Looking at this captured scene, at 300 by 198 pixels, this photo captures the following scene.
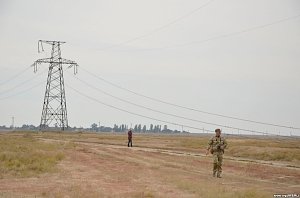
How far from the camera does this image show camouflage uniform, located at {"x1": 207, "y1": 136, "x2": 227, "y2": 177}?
20281 millimetres

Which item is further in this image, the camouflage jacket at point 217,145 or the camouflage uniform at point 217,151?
the camouflage jacket at point 217,145

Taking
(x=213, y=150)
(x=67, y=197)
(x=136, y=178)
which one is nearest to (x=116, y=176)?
(x=136, y=178)

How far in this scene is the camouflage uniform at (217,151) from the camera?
20.3 meters

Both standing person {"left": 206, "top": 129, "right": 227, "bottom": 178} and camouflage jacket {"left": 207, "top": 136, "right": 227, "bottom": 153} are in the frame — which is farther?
camouflage jacket {"left": 207, "top": 136, "right": 227, "bottom": 153}

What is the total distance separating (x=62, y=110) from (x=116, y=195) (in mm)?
71578

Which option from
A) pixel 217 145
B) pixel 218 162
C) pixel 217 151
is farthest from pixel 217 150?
pixel 218 162

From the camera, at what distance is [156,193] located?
47.3ft

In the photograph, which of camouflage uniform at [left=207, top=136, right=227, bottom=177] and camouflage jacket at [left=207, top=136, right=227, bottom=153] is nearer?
camouflage uniform at [left=207, top=136, right=227, bottom=177]

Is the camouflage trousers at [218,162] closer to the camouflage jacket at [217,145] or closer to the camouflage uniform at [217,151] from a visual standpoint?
the camouflage uniform at [217,151]

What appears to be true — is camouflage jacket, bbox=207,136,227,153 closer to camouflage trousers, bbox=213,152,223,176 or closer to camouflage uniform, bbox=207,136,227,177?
camouflage uniform, bbox=207,136,227,177

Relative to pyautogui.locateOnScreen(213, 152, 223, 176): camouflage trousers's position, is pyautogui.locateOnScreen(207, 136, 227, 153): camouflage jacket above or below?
above

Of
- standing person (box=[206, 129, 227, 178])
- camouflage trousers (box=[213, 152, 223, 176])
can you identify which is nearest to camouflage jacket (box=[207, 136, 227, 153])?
standing person (box=[206, 129, 227, 178])

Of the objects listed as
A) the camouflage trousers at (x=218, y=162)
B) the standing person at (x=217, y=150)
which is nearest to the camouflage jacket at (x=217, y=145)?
the standing person at (x=217, y=150)

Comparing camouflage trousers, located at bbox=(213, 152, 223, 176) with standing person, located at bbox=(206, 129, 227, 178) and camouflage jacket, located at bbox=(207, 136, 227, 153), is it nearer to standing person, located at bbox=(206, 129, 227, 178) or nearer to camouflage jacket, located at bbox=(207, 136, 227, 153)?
standing person, located at bbox=(206, 129, 227, 178)
